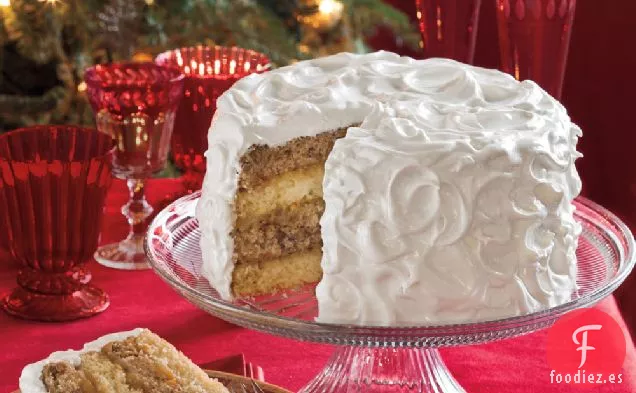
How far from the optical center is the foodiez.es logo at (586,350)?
2.19 m

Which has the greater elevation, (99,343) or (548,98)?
(548,98)

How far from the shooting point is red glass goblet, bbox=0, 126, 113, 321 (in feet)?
7.62

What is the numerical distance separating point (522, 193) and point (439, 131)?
194 millimetres

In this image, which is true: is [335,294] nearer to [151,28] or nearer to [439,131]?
[439,131]

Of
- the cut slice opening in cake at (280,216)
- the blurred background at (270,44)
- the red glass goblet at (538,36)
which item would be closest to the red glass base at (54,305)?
the cut slice opening in cake at (280,216)

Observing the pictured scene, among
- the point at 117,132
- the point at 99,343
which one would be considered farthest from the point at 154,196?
the point at 99,343

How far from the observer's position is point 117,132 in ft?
8.90

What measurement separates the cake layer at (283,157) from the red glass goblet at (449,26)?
0.68 metres

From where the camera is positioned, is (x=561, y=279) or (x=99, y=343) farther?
(x=561, y=279)

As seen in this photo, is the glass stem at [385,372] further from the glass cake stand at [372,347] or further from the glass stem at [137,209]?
the glass stem at [137,209]

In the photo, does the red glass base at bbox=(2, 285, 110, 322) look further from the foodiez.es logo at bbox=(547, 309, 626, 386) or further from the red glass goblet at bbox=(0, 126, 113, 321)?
the foodiez.es logo at bbox=(547, 309, 626, 386)

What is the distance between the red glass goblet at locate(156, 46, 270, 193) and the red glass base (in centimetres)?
63

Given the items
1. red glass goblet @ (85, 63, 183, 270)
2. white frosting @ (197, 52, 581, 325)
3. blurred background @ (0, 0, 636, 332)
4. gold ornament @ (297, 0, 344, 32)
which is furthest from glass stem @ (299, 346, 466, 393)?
gold ornament @ (297, 0, 344, 32)

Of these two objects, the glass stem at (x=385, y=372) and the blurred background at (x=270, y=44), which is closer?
the glass stem at (x=385, y=372)
